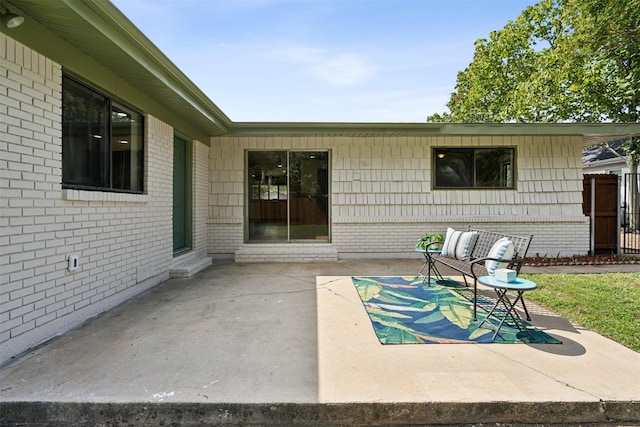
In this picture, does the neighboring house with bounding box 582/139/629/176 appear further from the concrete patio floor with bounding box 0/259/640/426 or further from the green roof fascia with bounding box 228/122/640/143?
the concrete patio floor with bounding box 0/259/640/426

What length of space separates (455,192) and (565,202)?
2.64m

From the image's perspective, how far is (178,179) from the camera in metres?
6.57

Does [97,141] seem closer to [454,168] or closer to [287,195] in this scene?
[287,195]

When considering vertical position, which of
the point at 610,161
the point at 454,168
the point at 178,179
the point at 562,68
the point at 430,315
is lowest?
the point at 430,315

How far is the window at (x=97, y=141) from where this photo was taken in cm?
349

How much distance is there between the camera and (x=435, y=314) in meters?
3.90

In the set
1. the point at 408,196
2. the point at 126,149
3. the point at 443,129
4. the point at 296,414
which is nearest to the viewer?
the point at 296,414

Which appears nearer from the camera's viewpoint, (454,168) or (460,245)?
(460,245)

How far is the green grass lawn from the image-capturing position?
3.50 metres

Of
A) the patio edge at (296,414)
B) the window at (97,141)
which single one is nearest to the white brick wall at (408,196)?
the window at (97,141)

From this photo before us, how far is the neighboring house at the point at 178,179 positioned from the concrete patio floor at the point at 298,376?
82 cm

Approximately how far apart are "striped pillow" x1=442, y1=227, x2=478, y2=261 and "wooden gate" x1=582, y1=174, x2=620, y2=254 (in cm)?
514

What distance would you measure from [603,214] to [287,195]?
7.74m

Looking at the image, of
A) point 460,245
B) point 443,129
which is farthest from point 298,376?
point 443,129
